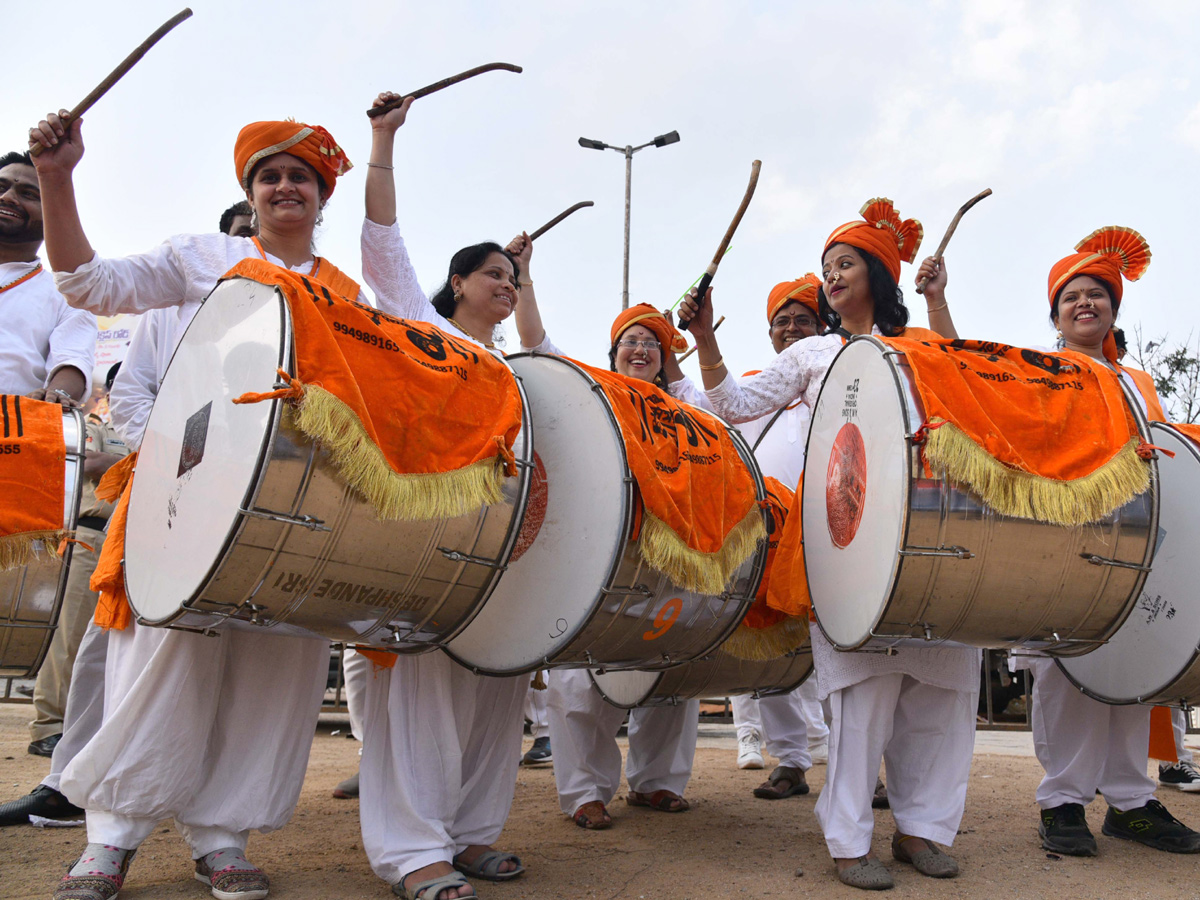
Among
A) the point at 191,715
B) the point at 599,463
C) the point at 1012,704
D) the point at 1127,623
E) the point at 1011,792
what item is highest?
the point at 599,463

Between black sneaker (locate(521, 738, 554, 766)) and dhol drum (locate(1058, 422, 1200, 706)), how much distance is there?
3.30 meters

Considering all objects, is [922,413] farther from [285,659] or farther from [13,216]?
[13,216]

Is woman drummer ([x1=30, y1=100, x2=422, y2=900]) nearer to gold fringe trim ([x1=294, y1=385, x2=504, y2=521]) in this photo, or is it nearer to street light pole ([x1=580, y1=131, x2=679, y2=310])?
gold fringe trim ([x1=294, y1=385, x2=504, y2=521])

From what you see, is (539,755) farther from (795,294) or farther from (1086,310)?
(1086,310)

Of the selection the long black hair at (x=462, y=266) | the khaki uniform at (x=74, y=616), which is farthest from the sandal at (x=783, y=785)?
the khaki uniform at (x=74, y=616)

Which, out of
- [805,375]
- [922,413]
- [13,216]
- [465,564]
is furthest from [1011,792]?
[13,216]

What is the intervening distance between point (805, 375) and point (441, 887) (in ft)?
8.47

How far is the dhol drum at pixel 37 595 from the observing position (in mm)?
3221

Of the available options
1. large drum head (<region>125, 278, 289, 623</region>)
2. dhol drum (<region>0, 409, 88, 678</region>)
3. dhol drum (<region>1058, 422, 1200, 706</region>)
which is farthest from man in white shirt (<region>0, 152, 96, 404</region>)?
dhol drum (<region>1058, 422, 1200, 706</region>)

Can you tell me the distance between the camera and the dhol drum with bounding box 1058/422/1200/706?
10.5 feet

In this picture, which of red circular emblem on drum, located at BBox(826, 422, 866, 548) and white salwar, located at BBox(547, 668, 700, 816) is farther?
white salwar, located at BBox(547, 668, 700, 816)

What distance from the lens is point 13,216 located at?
13.9 ft

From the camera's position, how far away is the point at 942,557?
279cm

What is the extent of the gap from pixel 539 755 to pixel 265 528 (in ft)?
12.9
